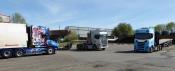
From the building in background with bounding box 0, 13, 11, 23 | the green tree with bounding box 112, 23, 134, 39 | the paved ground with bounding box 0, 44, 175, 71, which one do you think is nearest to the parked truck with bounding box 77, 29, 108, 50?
the building in background with bounding box 0, 13, 11, 23

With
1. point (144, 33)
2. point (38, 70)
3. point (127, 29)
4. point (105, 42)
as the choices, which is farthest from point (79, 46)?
point (127, 29)

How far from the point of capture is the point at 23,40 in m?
30.4

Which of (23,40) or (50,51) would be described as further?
(50,51)

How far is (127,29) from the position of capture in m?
116

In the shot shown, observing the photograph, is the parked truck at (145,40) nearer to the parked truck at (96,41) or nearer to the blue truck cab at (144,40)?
the blue truck cab at (144,40)

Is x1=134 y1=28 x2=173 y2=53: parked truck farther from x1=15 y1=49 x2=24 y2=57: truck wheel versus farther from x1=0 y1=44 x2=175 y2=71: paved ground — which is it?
x1=15 y1=49 x2=24 y2=57: truck wheel

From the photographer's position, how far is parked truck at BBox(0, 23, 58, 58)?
28.7 meters

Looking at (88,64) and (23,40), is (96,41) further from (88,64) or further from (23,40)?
(88,64)

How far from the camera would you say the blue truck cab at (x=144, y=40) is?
35.9m

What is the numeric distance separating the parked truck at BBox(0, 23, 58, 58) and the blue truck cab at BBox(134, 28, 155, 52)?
9771mm

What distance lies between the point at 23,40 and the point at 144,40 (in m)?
13.7

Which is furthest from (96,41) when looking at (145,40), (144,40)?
(145,40)

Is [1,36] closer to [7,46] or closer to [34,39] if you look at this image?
[7,46]

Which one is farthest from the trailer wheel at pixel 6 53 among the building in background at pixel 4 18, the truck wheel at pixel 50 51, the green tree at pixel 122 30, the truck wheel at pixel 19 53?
the green tree at pixel 122 30
